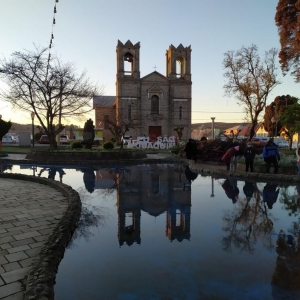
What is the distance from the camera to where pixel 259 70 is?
2886 cm

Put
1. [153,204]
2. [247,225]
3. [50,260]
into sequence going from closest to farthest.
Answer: [50,260]
[247,225]
[153,204]

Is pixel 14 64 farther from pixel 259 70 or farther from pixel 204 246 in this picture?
pixel 259 70

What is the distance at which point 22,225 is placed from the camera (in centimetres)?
514

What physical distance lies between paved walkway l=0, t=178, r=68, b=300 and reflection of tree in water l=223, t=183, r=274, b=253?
113 inches

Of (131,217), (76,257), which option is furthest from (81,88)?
(76,257)

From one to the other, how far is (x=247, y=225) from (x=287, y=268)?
1.78 meters

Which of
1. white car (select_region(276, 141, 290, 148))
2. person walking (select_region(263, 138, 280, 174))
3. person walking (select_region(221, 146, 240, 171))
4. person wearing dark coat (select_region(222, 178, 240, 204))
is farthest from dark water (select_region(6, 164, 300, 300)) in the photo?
white car (select_region(276, 141, 290, 148))

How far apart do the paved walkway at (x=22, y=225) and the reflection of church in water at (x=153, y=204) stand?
133 cm

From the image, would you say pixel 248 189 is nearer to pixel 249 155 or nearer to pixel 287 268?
pixel 249 155

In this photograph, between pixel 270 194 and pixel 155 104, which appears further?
pixel 155 104

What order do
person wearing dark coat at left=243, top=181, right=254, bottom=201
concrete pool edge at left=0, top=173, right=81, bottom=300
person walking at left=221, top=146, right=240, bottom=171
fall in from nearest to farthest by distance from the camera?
concrete pool edge at left=0, top=173, right=81, bottom=300 < person wearing dark coat at left=243, top=181, right=254, bottom=201 < person walking at left=221, top=146, right=240, bottom=171

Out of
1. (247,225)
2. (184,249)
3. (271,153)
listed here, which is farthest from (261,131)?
(184,249)

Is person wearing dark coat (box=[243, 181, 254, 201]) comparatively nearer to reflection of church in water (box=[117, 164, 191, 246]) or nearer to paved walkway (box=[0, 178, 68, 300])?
reflection of church in water (box=[117, 164, 191, 246])

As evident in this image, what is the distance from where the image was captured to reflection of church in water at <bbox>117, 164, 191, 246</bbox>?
534 centimetres
